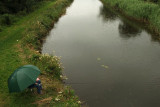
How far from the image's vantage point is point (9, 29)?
72.5ft

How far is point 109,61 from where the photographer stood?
1641 centimetres

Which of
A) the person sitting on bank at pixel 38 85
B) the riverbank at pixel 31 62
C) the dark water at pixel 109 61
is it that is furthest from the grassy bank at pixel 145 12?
the person sitting on bank at pixel 38 85

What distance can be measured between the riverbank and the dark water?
1290 millimetres

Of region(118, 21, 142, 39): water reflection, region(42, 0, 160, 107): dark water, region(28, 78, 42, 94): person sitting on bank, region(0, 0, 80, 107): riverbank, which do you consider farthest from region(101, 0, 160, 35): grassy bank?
region(28, 78, 42, 94): person sitting on bank

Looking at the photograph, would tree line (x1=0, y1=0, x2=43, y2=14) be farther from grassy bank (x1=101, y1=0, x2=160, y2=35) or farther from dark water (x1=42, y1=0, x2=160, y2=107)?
grassy bank (x1=101, y1=0, x2=160, y2=35)

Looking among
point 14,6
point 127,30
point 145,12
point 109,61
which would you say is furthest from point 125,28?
point 14,6

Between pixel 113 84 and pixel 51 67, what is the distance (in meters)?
5.07

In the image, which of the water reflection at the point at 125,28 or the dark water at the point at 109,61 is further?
the water reflection at the point at 125,28

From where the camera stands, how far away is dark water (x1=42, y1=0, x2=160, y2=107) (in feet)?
39.1

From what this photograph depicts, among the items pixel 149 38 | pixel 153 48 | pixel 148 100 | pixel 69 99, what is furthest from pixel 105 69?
pixel 149 38

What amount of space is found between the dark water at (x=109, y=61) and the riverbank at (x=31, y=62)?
129 centimetres

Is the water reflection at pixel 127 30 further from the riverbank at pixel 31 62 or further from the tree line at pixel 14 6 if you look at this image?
the tree line at pixel 14 6

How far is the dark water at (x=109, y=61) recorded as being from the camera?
1193 centimetres

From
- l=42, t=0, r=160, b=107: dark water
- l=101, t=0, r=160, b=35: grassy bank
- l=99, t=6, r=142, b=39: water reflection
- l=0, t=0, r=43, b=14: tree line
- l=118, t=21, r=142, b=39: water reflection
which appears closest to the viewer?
l=42, t=0, r=160, b=107: dark water
